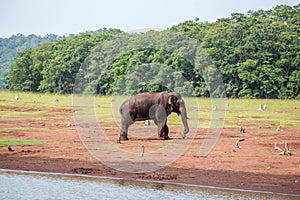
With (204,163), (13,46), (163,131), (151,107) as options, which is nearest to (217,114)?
(151,107)

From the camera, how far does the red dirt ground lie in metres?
14.3

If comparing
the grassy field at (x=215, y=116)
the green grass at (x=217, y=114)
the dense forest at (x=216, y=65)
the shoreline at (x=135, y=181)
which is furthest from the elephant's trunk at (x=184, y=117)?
the dense forest at (x=216, y=65)

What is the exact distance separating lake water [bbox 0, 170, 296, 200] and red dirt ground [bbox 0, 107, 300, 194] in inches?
19.5

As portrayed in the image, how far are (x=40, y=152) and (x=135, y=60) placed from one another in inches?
1283

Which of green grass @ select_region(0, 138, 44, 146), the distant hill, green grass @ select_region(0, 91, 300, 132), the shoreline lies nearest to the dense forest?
green grass @ select_region(0, 91, 300, 132)

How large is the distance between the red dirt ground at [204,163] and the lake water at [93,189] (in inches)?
19.5

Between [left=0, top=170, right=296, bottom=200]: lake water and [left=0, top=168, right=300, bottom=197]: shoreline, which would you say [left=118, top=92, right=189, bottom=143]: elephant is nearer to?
[left=0, top=168, right=300, bottom=197]: shoreline

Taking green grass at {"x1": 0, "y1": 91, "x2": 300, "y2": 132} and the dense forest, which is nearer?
green grass at {"x1": 0, "y1": 91, "x2": 300, "y2": 132}

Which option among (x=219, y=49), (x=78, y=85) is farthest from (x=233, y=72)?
(x=78, y=85)

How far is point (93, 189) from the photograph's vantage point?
13.8 meters

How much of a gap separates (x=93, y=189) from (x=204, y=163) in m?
3.47

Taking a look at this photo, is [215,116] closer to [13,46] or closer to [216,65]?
[216,65]

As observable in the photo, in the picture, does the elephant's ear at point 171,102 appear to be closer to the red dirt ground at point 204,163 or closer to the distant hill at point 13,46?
the red dirt ground at point 204,163

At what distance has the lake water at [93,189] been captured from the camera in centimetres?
1319
